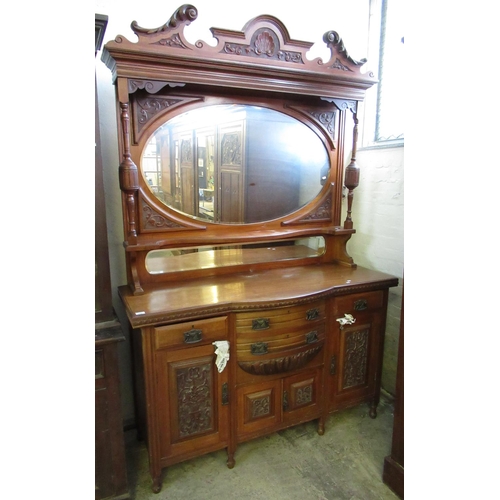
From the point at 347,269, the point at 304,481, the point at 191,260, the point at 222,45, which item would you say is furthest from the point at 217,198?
the point at 304,481

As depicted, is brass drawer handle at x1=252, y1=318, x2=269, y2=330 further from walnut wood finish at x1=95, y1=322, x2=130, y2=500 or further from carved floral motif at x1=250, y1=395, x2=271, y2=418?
walnut wood finish at x1=95, y1=322, x2=130, y2=500

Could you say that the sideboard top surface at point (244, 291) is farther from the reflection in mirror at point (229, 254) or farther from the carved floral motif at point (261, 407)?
the carved floral motif at point (261, 407)

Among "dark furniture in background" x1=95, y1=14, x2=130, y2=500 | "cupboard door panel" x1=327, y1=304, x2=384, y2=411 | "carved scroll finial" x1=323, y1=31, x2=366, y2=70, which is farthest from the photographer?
"cupboard door panel" x1=327, y1=304, x2=384, y2=411

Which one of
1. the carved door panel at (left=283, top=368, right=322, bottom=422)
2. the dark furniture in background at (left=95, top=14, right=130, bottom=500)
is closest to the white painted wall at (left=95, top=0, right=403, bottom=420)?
the dark furniture in background at (left=95, top=14, right=130, bottom=500)

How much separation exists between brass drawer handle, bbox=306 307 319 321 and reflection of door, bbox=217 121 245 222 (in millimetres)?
594

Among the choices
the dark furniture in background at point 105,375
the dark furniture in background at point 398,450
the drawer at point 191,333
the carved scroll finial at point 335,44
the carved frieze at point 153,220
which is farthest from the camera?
the carved scroll finial at point 335,44

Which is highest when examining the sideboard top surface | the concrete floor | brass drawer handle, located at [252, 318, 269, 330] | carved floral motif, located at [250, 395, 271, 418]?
the sideboard top surface

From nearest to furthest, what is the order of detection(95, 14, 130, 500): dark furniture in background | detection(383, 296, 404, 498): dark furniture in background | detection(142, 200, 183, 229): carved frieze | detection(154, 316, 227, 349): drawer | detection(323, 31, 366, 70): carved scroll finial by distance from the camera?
detection(95, 14, 130, 500): dark furniture in background < detection(154, 316, 227, 349): drawer < detection(383, 296, 404, 498): dark furniture in background < detection(142, 200, 183, 229): carved frieze < detection(323, 31, 366, 70): carved scroll finial

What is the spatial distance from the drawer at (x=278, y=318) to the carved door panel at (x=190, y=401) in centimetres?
19

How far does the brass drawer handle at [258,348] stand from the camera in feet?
5.39

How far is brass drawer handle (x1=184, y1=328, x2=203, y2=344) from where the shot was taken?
151 cm

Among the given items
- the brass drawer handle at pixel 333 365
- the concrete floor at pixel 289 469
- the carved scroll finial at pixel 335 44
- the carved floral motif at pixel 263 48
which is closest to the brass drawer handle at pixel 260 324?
the brass drawer handle at pixel 333 365

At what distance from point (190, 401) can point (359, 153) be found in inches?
71.4

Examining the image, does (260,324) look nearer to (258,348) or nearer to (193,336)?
(258,348)
